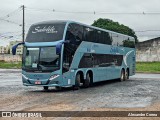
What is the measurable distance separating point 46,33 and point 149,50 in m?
49.6

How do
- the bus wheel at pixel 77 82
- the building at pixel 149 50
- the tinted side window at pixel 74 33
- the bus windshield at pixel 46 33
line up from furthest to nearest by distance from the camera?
the building at pixel 149 50 → the bus wheel at pixel 77 82 → the tinted side window at pixel 74 33 → the bus windshield at pixel 46 33

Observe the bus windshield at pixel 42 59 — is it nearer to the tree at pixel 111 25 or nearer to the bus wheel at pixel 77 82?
the bus wheel at pixel 77 82

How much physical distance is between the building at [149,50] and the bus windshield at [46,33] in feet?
160

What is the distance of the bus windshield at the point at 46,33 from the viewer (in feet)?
68.4

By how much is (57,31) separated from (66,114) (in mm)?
9375

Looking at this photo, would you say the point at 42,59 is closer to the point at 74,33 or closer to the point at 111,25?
the point at 74,33

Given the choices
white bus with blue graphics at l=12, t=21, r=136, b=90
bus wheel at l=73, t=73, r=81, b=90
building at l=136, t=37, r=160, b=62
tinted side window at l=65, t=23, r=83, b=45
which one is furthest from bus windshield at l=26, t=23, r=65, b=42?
building at l=136, t=37, r=160, b=62

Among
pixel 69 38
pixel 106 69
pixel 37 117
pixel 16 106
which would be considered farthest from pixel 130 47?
pixel 37 117

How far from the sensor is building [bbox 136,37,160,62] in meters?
68.4

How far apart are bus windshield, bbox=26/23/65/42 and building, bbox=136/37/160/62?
48798 millimetres

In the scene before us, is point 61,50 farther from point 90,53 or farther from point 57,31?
point 90,53

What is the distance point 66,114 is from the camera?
39.7ft

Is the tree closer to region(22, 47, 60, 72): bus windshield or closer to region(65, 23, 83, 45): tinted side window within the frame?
region(65, 23, 83, 45): tinted side window

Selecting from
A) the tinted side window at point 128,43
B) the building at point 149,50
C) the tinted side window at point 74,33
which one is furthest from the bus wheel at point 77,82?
the building at point 149,50
